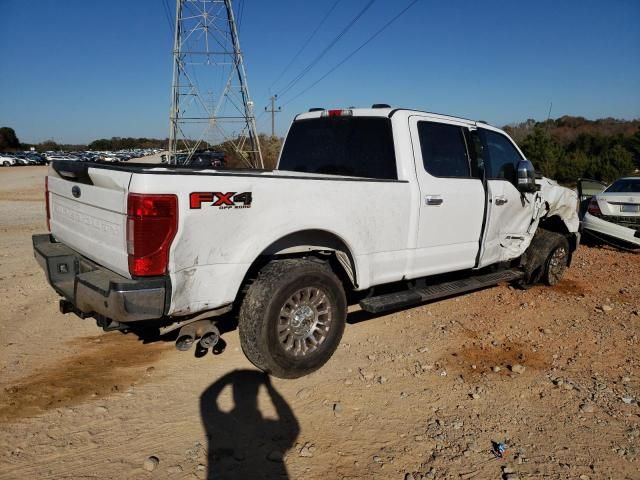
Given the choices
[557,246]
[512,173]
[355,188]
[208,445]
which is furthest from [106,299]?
[557,246]

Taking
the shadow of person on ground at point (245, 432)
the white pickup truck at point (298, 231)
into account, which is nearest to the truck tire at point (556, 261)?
the white pickup truck at point (298, 231)

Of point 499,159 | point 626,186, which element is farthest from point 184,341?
point 626,186

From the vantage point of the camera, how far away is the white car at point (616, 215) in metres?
8.66

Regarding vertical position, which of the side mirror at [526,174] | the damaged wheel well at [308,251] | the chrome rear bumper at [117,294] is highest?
the side mirror at [526,174]

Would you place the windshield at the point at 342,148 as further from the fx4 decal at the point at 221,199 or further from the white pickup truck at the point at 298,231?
the fx4 decal at the point at 221,199

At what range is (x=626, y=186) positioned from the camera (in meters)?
9.55

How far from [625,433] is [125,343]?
156 inches

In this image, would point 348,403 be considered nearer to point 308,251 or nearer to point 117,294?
point 308,251

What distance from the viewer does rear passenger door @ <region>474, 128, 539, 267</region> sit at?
513 centimetres

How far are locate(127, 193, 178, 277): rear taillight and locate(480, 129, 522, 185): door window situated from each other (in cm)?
351

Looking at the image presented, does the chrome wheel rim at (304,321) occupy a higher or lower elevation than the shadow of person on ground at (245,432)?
higher

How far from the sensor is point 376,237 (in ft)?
13.2

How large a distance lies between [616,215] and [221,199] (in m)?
8.45

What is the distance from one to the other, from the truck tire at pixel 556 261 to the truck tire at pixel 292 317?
3.55 m
